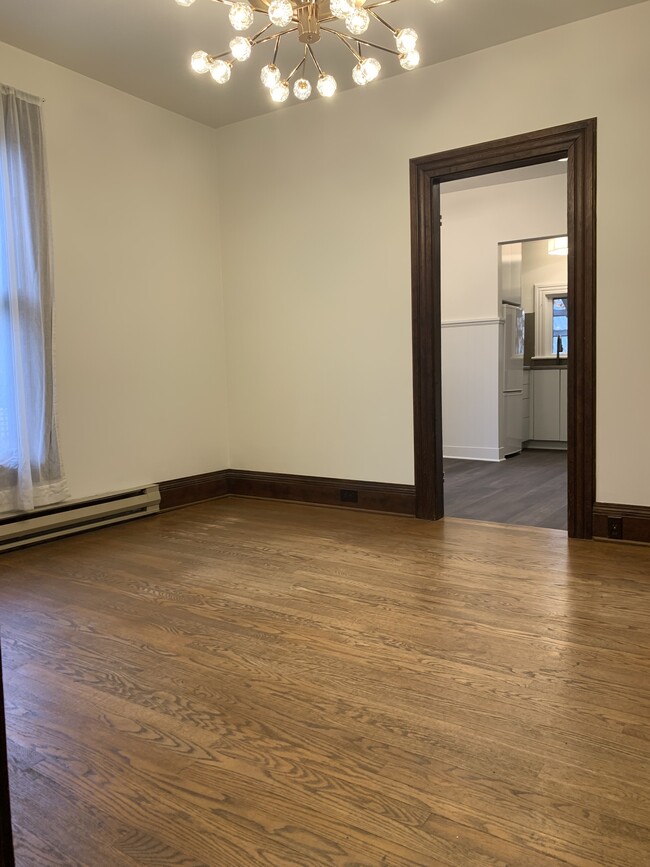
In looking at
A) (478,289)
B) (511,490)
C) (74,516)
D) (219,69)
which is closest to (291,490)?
(74,516)

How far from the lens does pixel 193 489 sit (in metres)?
4.60

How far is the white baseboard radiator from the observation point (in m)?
3.40

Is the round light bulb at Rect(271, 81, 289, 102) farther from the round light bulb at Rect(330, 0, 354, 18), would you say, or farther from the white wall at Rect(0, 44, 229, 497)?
the white wall at Rect(0, 44, 229, 497)

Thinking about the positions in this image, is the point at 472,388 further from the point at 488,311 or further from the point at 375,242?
the point at 375,242

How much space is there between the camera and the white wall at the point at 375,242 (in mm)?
3205

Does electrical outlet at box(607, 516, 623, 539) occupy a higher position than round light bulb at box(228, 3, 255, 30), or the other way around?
round light bulb at box(228, 3, 255, 30)

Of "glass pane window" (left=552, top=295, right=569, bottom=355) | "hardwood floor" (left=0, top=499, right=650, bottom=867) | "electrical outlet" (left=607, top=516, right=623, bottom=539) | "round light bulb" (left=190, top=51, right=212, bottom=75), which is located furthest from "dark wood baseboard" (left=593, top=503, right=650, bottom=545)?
"glass pane window" (left=552, top=295, right=569, bottom=355)

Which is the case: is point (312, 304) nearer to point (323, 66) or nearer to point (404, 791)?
point (323, 66)

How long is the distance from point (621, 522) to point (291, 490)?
2.20m

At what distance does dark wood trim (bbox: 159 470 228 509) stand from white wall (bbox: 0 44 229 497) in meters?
0.07

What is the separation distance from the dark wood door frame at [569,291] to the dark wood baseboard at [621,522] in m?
0.06

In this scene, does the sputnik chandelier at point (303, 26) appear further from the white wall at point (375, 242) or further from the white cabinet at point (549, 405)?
the white cabinet at point (549, 405)

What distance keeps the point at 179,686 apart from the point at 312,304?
3.00 metres

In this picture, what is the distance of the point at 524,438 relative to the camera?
733cm
